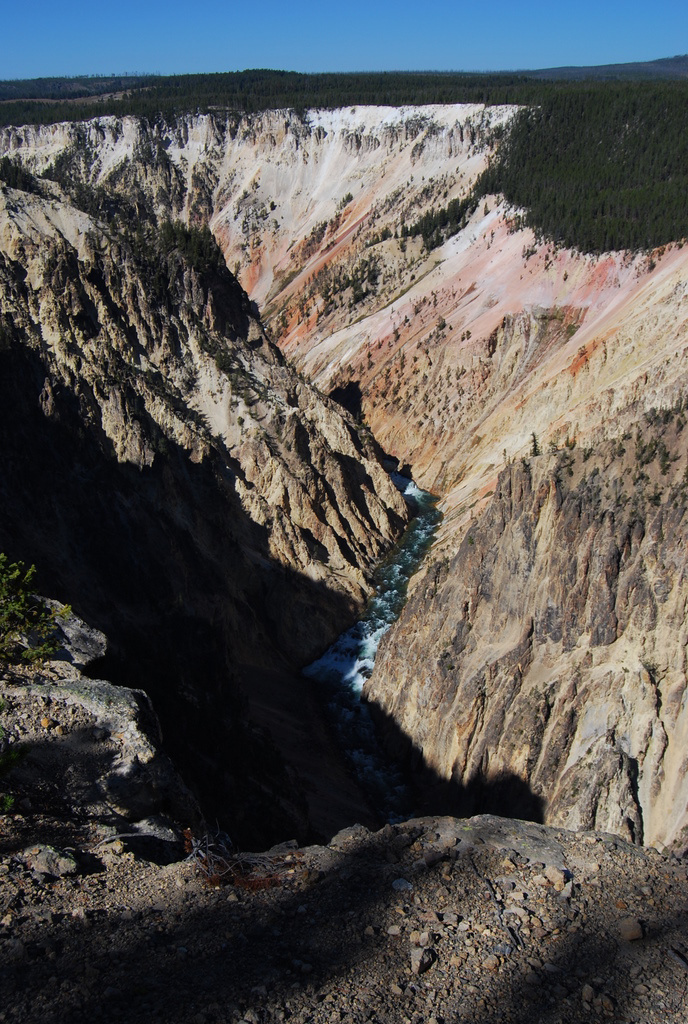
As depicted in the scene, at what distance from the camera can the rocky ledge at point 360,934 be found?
307 inches

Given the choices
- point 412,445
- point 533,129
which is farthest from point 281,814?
point 533,129

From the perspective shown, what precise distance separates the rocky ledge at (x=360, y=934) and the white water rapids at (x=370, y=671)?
49.8ft

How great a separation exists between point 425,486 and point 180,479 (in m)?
19.8

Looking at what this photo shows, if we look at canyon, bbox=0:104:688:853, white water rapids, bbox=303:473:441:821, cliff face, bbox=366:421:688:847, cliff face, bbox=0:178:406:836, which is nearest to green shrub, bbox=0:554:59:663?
cliff face, bbox=0:178:406:836

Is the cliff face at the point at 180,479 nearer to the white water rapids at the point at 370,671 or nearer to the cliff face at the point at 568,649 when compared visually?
the white water rapids at the point at 370,671

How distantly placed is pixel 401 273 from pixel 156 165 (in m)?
47.2

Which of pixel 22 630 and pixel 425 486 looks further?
pixel 425 486

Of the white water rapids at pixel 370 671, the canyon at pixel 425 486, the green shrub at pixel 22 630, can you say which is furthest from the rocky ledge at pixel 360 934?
the white water rapids at pixel 370 671

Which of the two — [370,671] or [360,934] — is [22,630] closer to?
[360,934]

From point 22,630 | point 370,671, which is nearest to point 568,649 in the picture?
point 370,671

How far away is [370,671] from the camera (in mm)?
31578

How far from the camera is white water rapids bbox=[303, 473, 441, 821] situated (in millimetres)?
26203

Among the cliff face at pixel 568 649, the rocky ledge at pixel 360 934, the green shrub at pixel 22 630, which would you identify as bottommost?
the rocky ledge at pixel 360 934

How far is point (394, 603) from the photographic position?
35.2 m
